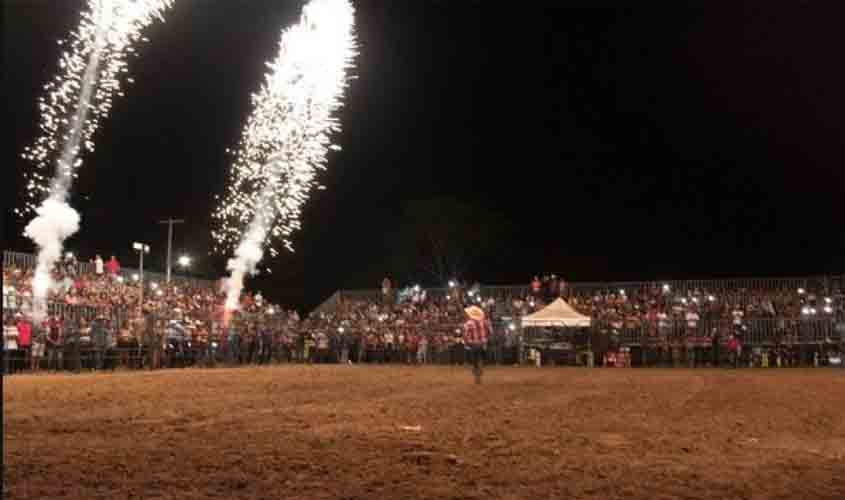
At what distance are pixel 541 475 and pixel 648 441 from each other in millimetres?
2506

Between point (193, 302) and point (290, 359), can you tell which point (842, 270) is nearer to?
point (290, 359)

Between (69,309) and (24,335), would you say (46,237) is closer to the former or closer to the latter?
(69,309)

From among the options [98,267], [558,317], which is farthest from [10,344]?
[558,317]

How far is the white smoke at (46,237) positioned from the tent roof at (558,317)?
→ 1708cm

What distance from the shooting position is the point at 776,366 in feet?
99.3

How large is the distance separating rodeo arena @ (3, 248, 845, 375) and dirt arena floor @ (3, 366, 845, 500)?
11.4 meters

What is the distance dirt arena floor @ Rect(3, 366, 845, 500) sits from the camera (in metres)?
6.25

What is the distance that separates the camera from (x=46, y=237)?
29797mm

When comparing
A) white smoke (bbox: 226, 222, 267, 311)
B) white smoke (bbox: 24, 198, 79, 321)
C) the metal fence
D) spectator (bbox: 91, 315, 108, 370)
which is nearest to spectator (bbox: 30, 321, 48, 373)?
white smoke (bbox: 24, 198, 79, 321)

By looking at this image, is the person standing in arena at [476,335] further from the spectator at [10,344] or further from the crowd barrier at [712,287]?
the crowd barrier at [712,287]

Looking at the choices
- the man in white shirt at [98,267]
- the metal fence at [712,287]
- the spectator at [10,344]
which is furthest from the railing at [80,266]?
the metal fence at [712,287]

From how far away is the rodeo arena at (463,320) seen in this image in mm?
26422

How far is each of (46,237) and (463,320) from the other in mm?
16910

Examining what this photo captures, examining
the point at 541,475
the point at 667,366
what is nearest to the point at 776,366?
the point at 667,366
